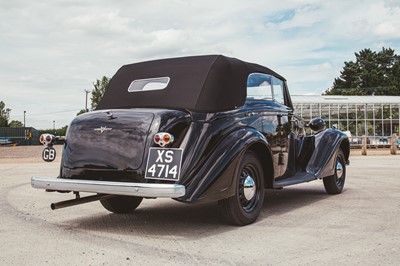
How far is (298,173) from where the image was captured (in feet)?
22.4

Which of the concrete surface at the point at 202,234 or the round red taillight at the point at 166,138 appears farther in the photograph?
the round red taillight at the point at 166,138

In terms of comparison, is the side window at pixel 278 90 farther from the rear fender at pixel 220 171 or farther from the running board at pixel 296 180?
the rear fender at pixel 220 171

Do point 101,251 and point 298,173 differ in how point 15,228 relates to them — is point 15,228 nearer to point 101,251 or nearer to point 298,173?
point 101,251

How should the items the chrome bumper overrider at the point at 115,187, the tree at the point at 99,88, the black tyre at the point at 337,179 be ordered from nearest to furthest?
the chrome bumper overrider at the point at 115,187 → the black tyre at the point at 337,179 → the tree at the point at 99,88

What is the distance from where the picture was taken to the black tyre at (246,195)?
4.99 metres

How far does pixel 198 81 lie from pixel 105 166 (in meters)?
1.49

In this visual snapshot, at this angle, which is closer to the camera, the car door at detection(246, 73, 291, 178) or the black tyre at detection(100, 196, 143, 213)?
the car door at detection(246, 73, 291, 178)

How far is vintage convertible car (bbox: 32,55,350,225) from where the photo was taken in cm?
461

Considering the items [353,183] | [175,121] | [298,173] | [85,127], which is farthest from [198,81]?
[353,183]

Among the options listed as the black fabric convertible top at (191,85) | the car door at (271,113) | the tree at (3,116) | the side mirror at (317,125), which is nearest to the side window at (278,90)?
the car door at (271,113)

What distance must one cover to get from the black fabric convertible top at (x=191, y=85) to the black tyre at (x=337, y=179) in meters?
2.43

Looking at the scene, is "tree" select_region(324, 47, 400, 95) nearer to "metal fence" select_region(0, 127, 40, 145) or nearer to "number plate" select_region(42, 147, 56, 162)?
"metal fence" select_region(0, 127, 40, 145)

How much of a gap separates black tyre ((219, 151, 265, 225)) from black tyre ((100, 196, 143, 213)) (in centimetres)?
162

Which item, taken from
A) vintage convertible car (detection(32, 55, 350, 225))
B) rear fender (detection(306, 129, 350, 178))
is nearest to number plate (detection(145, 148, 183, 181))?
vintage convertible car (detection(32, 55, 350, 225))
